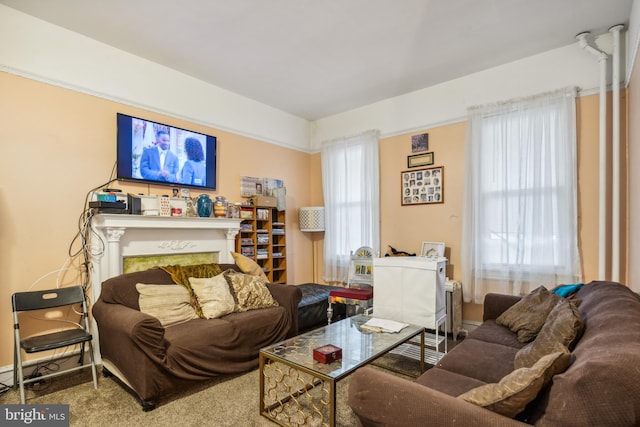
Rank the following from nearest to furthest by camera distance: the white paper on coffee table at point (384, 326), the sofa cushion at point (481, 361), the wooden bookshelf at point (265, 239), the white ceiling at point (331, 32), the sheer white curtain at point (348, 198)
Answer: the sofa cushion at point (481, 361) < the white paper on coffee table at point (384, 326) < the white ceiling at point (331, 32) < the wooden bookshelf at point (265, 239) < the sheer white curtain at point (348, 198)

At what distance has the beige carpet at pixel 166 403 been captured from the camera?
2125 millimetres

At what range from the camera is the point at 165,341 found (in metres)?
2.38

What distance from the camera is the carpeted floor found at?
2125mm

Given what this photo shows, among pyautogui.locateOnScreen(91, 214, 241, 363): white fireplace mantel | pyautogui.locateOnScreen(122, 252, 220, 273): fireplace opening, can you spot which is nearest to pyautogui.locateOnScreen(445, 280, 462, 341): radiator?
pyautogui.locateOnScreen(91, 214, 241, 363): white fireplace mantel

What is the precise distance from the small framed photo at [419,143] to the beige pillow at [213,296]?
112 inches

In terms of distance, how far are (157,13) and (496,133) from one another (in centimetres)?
348

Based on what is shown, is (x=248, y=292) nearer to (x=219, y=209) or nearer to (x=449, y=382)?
(x=219, y=209)

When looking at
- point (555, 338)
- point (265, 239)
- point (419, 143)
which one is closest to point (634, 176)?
point (555, 338)

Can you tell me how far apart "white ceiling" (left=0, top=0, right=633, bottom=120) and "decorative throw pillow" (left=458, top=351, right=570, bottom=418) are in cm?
264

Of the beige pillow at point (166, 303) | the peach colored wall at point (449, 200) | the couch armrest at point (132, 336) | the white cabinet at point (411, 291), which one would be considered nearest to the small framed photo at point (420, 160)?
the peach colored wall at point (449, 200)

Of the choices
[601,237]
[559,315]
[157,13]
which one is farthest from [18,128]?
[601,237]

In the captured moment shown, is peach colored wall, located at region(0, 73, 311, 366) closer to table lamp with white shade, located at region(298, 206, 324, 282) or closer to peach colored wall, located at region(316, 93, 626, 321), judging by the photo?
table lamp with white shade, located at region(298, 206, 324, 282)

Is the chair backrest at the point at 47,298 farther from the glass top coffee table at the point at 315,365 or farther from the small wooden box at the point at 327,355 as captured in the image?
the small wooden box at the point at 327,355

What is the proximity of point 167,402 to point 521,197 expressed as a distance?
12.0 feet
